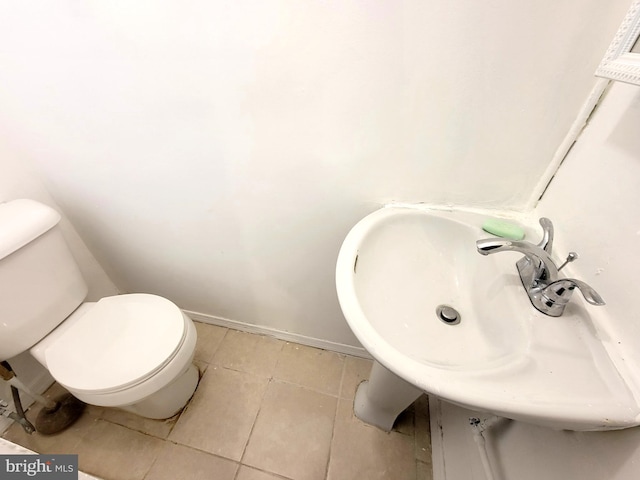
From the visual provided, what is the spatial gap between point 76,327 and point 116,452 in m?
0.51

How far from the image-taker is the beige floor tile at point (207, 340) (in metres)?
1.34

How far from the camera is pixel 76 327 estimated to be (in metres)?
0.97

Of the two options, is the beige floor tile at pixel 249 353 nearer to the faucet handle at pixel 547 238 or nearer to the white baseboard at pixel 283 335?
the white baseboard at pixel 283 335

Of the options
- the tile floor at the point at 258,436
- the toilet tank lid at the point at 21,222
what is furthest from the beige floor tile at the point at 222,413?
the toilet tank lid at the point at 21,222

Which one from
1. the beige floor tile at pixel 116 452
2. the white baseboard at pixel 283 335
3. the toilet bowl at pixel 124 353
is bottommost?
the beige floor tile at pixel 116 452

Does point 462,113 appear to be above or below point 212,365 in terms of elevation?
above

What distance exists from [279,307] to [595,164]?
111cm

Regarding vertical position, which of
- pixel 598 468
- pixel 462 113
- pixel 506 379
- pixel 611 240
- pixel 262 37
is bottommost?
pixel 598 468

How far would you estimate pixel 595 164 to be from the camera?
54cm

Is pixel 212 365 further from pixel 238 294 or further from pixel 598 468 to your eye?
pixel 598 468

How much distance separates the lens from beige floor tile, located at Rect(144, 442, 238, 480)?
38.6 inches

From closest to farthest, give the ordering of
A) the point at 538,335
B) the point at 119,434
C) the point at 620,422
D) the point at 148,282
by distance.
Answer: the point at 620,422 → the point at 538,335 → the point at 119,434 → the point at 148,282

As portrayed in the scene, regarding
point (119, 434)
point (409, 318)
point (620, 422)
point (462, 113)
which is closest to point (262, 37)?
point (462, 113)

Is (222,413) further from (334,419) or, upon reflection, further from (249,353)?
(334,419)
